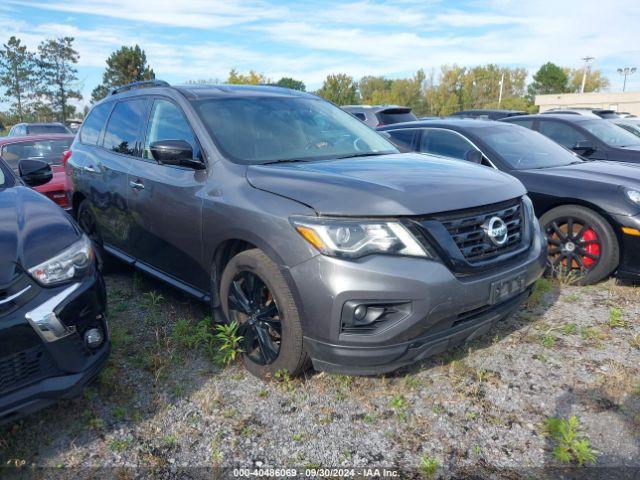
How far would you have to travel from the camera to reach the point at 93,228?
481 centimetres

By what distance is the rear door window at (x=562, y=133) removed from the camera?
701cm

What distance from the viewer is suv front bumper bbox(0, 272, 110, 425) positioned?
2.12 m

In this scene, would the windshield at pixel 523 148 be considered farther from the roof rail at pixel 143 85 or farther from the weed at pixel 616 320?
the roof rail at pixel 143 85

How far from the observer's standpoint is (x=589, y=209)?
432 cm

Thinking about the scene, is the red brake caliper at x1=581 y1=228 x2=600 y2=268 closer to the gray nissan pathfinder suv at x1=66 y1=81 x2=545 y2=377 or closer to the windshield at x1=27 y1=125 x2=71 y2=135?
the gray nissan pathfinder suv at x1=66 y1=81 x2=545 y2=377

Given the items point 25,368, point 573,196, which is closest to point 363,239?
point 25,368

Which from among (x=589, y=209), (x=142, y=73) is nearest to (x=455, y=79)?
(x=142, y=73)

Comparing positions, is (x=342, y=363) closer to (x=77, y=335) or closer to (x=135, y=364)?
(x=77, y=335)

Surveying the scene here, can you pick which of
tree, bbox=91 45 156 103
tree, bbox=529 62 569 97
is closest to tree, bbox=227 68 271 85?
tree, bbox=91 45 156 103

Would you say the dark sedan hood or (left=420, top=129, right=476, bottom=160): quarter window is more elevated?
(left=420, top=129, right=476, bottom=160): quarter window

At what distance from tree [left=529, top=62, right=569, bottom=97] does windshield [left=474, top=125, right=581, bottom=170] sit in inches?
3001

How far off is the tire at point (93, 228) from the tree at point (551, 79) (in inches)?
3111

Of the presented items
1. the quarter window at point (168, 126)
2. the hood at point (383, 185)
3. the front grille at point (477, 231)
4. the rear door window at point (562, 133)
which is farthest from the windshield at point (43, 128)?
the front grille at point (477, 231)

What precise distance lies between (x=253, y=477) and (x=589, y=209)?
3611 millimetres
